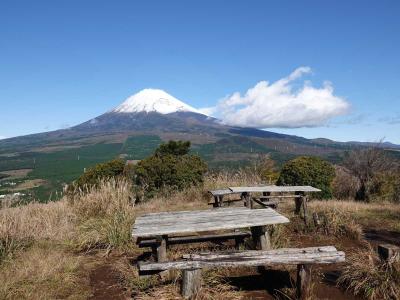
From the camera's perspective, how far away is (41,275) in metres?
4.82

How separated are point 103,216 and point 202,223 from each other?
3.71 meters

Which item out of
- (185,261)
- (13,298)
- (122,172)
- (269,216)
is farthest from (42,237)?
(122,172)

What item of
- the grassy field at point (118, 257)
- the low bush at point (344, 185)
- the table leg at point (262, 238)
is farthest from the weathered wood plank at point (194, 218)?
the low bush at point (344, 185)

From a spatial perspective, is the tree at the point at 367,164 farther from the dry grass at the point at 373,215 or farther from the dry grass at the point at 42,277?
the dry grass at the point at 42,277

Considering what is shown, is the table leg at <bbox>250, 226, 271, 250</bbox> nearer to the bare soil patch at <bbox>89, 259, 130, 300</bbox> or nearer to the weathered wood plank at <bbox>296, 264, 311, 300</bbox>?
the weathered wood plank at <bbox>296, 264, 311, 300</bbox>

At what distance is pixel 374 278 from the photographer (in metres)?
4.37

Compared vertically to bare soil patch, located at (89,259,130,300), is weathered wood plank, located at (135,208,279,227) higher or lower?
higher

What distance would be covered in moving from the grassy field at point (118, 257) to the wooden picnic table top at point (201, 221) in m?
0.64

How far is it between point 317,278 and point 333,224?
7.42ft

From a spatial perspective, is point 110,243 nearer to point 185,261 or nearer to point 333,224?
point 185,261

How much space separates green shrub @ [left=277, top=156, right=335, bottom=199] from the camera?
19016 mm

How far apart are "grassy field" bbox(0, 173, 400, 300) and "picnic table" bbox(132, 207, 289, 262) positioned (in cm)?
47

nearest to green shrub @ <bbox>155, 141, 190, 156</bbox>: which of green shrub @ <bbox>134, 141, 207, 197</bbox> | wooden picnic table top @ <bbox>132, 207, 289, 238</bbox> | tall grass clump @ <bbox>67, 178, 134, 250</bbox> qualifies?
green shrub @ <bbox>134, 141, 207, 197</bbox>

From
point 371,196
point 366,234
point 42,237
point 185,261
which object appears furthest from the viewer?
point 371,196
